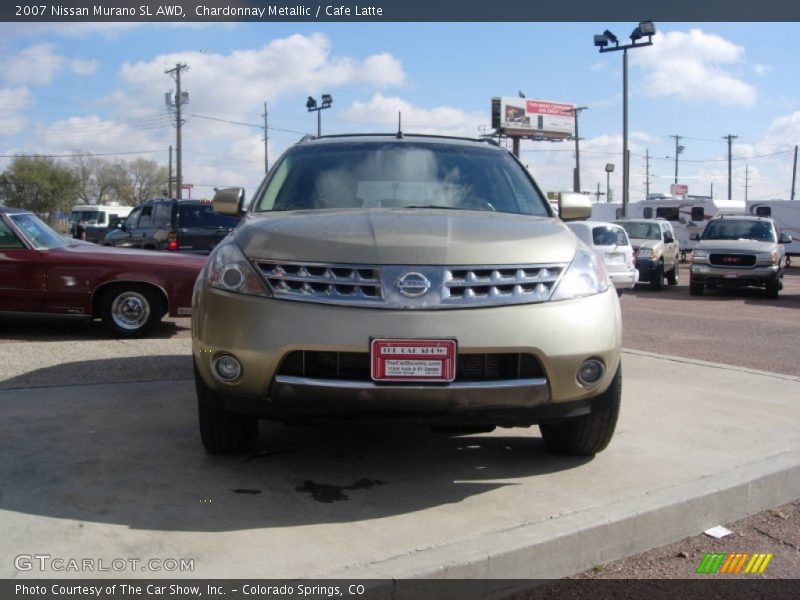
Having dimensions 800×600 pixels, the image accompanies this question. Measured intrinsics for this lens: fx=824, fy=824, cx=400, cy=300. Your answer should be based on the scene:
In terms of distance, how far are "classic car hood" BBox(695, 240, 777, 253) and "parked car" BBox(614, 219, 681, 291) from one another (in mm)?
1180

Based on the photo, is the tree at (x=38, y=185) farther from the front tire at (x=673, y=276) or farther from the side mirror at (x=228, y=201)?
the side mirror at (x=228, y=201)

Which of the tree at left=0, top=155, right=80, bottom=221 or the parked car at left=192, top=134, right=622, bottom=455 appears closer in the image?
the parked car at left=192, top=134, right=622, bottom=455

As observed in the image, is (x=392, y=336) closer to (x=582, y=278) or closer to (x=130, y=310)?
(x=582, y=278)

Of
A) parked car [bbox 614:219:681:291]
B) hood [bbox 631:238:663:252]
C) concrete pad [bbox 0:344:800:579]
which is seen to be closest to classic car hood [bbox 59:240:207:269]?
concrete pad [bbox 0:344:800:579]

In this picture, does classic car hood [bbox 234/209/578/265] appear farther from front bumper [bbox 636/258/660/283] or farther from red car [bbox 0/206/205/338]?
front bumper [bbox 636/258/660/283]

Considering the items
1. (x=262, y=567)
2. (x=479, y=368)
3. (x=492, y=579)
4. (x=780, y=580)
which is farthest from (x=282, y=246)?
(x=780, y=580)

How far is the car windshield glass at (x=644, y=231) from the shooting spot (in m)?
21.6

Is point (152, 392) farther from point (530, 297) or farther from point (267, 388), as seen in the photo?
point (530, 297)

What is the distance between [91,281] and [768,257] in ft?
48.6

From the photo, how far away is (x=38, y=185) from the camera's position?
75500 mm

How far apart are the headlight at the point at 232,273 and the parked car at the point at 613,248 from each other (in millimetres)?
13289

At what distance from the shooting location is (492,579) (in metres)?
3.12

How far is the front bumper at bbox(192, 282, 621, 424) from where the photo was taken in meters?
3.50

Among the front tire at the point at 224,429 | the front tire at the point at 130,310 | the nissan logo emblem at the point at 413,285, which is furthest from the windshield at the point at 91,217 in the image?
the nissan logo emblem at the point at 413,285
